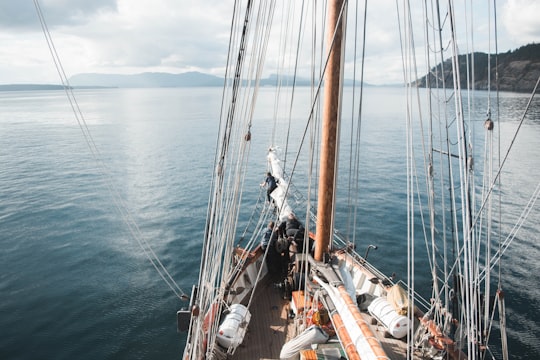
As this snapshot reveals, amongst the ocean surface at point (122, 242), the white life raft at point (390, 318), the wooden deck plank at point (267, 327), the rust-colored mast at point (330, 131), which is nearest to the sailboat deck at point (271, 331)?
the wooden deck plank at point (267, 327)

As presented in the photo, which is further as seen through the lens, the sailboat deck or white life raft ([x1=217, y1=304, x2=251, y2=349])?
the sailboat deck

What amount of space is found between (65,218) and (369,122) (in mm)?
59390

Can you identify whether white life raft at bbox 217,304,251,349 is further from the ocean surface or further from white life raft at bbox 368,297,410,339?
the ocean surface

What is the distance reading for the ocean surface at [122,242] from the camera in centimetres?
1359

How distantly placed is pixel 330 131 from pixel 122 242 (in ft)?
61.8

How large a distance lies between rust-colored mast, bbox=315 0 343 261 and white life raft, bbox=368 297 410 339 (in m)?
2.21

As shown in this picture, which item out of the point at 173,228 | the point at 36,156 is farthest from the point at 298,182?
the point at 36,156

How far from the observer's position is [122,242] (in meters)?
22.0

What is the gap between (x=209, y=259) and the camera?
8.25 meters

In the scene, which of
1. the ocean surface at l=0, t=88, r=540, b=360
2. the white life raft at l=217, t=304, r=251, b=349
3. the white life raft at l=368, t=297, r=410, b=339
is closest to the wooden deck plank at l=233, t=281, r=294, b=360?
the white life raft at l=217, t=304, r=251, b=349

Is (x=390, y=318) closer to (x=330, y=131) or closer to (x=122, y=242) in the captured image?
(x=330, y=131)

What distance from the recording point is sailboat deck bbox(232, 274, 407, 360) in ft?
27.5

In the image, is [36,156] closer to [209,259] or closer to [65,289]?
[65,289]

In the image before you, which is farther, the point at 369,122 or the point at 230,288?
the point at 369,122
